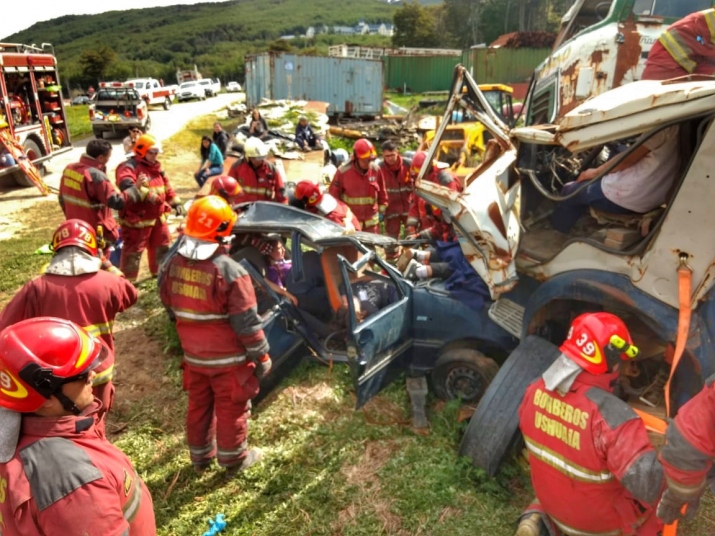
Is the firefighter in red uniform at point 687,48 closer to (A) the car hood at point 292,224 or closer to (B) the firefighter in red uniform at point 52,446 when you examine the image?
(A) the car hood at point 292,224

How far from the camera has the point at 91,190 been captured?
5.75 m

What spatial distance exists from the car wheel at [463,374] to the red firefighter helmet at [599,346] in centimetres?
184

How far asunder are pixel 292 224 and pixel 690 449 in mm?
3232

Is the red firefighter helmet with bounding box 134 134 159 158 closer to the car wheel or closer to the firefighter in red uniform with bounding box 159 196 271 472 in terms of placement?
the firefighter in red uniform with bounding box 159 196 271 472

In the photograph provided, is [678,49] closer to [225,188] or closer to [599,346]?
[599,346]

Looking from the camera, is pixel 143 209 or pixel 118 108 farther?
pixel 118 108

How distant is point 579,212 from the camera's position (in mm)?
4250

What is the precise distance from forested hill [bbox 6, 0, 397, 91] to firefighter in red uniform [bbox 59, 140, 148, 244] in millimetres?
53953

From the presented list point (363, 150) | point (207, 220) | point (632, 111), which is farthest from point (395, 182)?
point (632, 111)

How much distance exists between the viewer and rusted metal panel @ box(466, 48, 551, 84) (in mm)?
29203

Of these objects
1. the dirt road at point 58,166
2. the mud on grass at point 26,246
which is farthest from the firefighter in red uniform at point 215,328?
the dirt road at point 58,166

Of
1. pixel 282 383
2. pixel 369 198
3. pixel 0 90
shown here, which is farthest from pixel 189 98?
pixel 282 383

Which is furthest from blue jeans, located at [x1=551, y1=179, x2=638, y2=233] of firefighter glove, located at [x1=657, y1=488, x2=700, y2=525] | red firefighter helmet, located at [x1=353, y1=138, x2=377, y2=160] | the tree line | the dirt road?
the tree line

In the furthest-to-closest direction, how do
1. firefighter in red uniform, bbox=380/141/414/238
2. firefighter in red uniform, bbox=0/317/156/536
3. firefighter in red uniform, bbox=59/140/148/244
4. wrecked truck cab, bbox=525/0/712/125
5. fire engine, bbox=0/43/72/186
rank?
fire engine, bbox=0/43/72/186 < firefighter in red uniform, bbox=380/141/414/238 < firefighter in red uniform, bbox=59/140/148/244 < wrecked truck cab, bbox=525/0/712/125 < firefighter in red uniform, bbox=0/317/156/536
